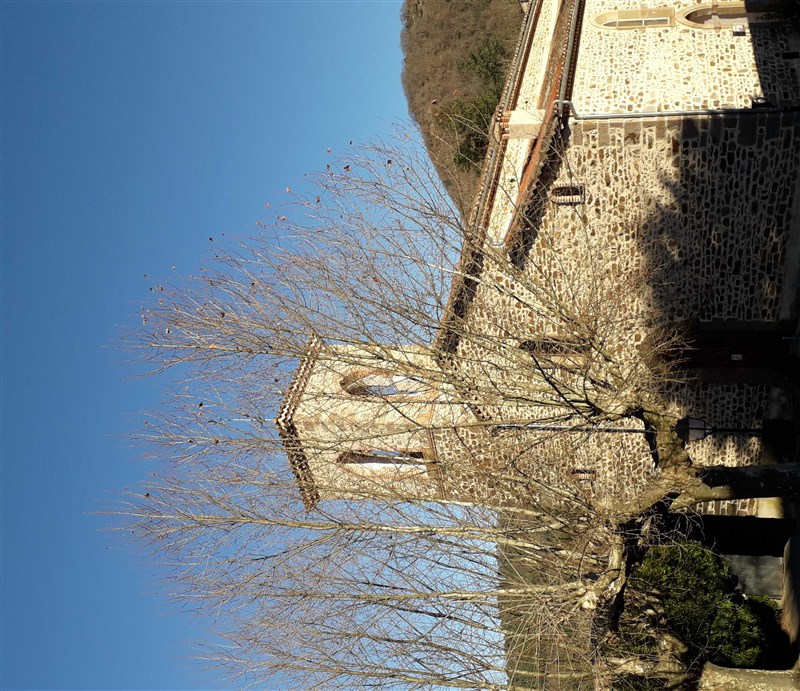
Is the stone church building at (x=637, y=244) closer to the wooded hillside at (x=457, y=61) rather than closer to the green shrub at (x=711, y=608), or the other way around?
the green shrub at (x=711, y=608)

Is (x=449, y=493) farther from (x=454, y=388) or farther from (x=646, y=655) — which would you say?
(x=646, y=655)

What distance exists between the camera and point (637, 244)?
522 inches

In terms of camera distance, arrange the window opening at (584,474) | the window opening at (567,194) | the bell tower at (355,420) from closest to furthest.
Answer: the bell tower at (355,420) → the window opening at (567,194) → the window opening at (584,474)

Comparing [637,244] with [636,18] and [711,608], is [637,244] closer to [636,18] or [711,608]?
[636,18]

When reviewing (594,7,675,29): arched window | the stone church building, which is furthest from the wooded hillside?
the stone church building

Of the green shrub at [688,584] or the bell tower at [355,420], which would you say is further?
the green shrub at [688,584]

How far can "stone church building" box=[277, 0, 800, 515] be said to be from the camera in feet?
38.2

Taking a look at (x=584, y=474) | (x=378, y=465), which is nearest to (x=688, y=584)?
(x=584, y=474)

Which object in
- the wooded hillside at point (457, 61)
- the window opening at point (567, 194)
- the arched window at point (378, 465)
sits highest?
the wooded hillside at point (457, 61)

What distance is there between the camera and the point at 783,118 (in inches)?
474

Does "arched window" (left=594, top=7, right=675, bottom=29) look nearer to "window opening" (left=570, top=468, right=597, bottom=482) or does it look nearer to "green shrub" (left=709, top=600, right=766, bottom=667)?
"window opening" (left=570, top=468, right=597, bottom=482)

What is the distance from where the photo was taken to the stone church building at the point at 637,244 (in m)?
11.7

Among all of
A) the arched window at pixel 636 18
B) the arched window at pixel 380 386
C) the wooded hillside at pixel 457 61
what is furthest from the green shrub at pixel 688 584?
the wooded hillside at pixel 457 61

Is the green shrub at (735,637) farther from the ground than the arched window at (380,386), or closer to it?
closer to it
